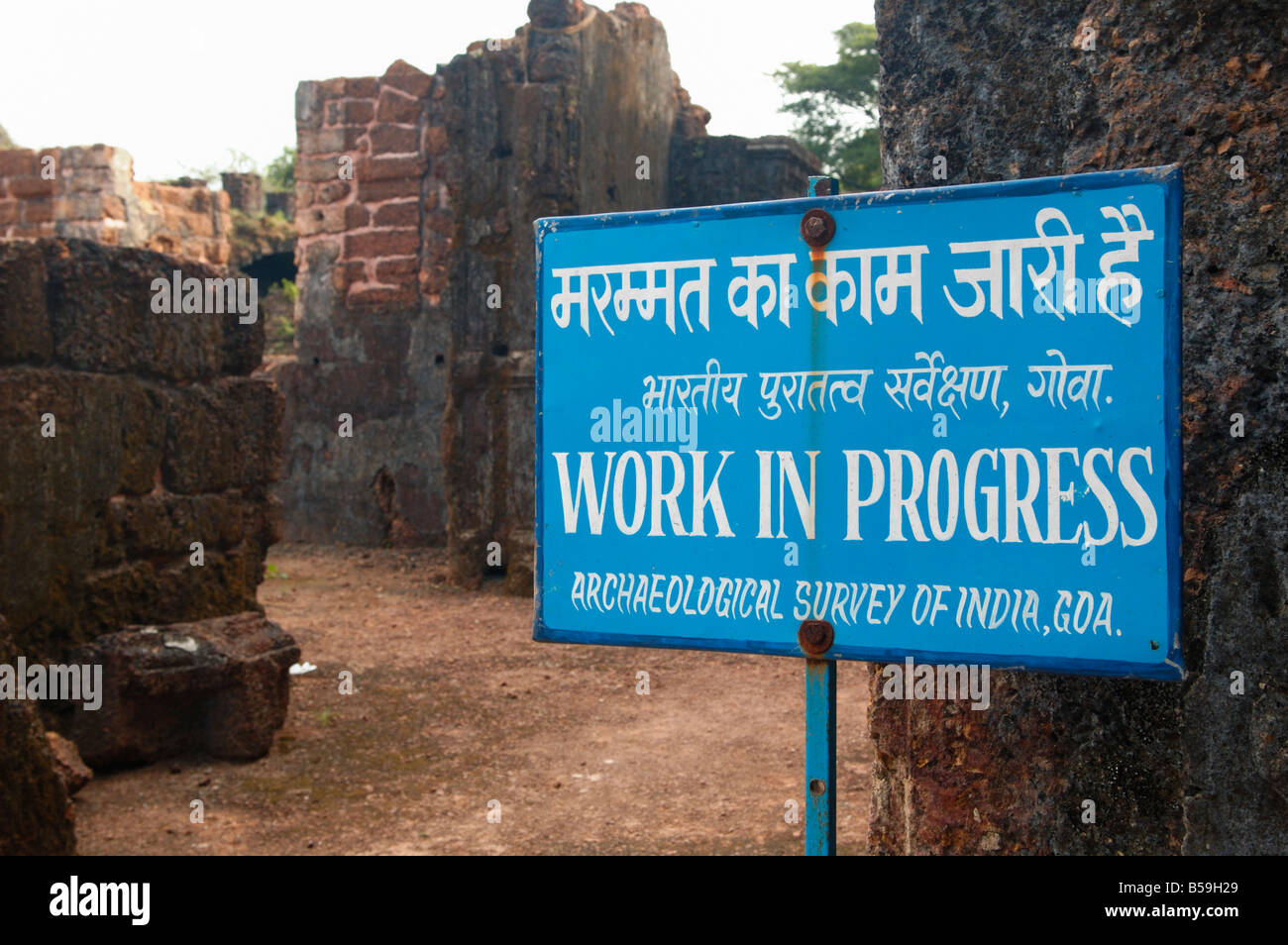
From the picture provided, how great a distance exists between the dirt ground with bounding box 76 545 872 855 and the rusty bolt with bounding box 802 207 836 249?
2.19 m

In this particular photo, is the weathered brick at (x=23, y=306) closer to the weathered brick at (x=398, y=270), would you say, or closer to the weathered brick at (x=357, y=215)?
the weathered brick at (x=398, y=270)

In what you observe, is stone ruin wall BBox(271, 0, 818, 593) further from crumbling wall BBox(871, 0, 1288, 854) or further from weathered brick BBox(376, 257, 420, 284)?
crumbling wall BBox(871, 0, 1288, 854)

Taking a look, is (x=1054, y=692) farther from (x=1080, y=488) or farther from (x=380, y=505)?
(x=380, y=505)

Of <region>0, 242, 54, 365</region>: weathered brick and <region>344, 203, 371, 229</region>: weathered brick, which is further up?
<region>344, 203, 371, 229</region>: weathered brick

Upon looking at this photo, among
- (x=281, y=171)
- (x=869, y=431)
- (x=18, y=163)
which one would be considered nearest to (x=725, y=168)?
(x=18, y=163)

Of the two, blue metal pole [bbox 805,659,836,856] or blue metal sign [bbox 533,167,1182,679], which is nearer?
blue metal sign [bbox 533,167,1182,679]

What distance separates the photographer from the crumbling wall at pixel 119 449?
3.95m

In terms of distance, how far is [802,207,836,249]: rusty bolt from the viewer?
1582 mm

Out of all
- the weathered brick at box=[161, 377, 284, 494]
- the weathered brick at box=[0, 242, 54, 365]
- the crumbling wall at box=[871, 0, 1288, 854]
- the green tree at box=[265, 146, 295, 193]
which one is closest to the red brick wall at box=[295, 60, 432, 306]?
the weathered brick at box=[161, 377, 284, 494]

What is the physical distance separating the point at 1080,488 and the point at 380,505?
7938mm

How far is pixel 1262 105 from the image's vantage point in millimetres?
1723

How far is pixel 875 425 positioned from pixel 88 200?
9705 millimetres

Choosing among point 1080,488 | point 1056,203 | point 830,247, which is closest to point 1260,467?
point 1080,488

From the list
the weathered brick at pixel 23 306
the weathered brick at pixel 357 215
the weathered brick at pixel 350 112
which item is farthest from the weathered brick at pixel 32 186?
the weathered brick at pixel 23 306
